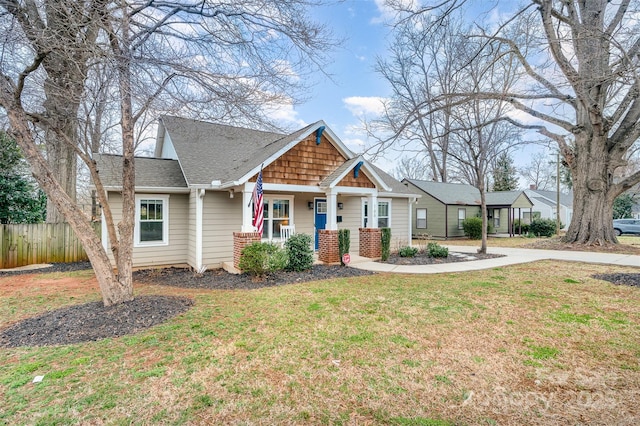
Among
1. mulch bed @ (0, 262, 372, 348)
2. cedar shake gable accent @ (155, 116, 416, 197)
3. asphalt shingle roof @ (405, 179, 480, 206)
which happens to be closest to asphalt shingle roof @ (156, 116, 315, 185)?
cedar shake gable accent @ (155, 116, 416, 197)

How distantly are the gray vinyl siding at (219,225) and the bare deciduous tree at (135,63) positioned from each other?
3.98 metres

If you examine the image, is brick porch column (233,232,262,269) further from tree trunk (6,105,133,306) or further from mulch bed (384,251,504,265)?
mulch bed (384,251,504,265)

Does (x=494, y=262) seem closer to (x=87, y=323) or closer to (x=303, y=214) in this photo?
(x=303, y=214)

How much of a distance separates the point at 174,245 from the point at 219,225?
1.87 meters

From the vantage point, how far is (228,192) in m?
10.1

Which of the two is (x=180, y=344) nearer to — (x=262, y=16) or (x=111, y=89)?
(x=111, y=89)

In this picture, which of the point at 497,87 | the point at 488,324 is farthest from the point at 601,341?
the point at 497,87

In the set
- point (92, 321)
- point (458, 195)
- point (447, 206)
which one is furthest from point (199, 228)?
point (458, 195)

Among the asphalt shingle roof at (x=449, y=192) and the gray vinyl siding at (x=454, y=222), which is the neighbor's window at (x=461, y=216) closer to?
the gray vinyl siding at (x=454, y=222)

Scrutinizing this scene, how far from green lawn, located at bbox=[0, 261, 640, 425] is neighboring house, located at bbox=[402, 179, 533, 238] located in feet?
52.1

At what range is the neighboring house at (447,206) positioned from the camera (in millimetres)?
21797

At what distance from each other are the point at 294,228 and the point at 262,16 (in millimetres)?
6965

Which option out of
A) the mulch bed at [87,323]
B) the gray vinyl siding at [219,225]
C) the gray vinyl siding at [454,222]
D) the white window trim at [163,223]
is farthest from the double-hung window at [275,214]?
the gray vinyl siding at [454,222]

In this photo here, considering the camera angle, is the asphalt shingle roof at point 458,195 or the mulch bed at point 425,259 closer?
the mulch bed at point 425,259
